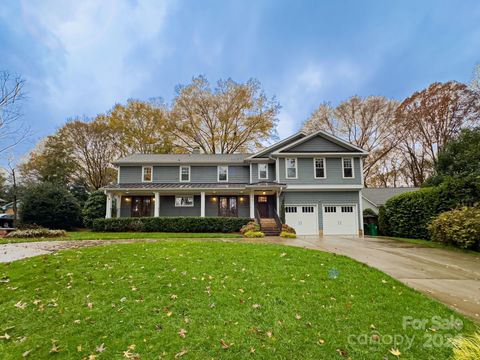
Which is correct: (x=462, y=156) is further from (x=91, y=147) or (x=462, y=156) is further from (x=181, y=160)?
(x=91, y=147)

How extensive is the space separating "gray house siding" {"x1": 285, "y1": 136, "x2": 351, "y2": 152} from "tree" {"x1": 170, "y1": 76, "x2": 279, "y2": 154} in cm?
1152

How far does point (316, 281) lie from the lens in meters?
5.15

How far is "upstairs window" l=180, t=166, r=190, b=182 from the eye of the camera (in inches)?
787

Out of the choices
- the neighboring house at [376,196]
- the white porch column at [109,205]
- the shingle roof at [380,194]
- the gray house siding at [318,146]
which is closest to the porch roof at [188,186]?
the white porch column at [109,205]

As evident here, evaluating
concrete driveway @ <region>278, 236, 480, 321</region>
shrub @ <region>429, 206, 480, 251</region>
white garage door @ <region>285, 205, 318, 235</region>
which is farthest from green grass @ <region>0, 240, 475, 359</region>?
white garage door @ <region>285, 205, 318, 235</region>

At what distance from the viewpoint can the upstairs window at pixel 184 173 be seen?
65.6 ft

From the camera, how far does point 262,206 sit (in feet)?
62.0

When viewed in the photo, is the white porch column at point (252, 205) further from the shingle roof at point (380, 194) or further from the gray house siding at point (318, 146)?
the shingle roof at point (380, 194)

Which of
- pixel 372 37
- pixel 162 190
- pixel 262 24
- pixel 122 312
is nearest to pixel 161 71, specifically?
pixel 262 24

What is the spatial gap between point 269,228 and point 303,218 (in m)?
3.14

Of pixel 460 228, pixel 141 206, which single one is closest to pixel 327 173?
pixel 460 228

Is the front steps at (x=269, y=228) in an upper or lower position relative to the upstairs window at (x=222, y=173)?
lower

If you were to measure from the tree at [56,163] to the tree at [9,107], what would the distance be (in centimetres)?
1530

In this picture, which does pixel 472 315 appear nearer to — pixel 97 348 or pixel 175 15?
pixel 97 348
